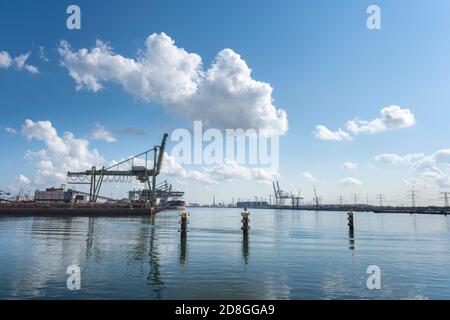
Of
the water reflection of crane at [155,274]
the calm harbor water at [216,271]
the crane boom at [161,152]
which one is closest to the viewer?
the calm harbor water at [216,271]

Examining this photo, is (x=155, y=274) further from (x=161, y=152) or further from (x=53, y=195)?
(x=53, y=195)

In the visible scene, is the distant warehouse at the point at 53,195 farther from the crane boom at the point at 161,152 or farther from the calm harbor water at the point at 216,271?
the calm harbor water at the point at 216,271

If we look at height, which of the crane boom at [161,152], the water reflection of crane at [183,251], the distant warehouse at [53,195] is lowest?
the water reflection of crane at [183,251]

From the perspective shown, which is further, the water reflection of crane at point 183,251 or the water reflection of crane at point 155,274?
the water reflection of crane at point 183,251

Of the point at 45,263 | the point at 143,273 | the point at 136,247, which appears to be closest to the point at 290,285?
the point at 143,273

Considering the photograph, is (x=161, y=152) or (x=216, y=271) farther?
(x=161, y=152)

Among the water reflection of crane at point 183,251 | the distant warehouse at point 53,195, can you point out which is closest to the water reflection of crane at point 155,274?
the water reflection of crane at point 183,251

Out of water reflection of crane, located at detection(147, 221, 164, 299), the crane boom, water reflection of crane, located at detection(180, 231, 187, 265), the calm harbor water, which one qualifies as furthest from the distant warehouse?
water reflection of crane, located at detection(147, 221, 164, 299)

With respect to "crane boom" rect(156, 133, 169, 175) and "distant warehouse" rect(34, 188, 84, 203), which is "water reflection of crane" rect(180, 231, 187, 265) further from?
"distant warehouse" rect(34, 188, 84, 203)

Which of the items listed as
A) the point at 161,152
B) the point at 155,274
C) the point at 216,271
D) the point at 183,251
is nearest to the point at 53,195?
the point at 161,152

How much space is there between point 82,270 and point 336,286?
1575 cm

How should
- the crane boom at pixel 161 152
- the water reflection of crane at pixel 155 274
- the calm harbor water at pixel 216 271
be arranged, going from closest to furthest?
1. the calm harbor water at pixel 216 271
2. the water reflection of crane at pixel 155 274
3. the crane boom at pixel 161 152
